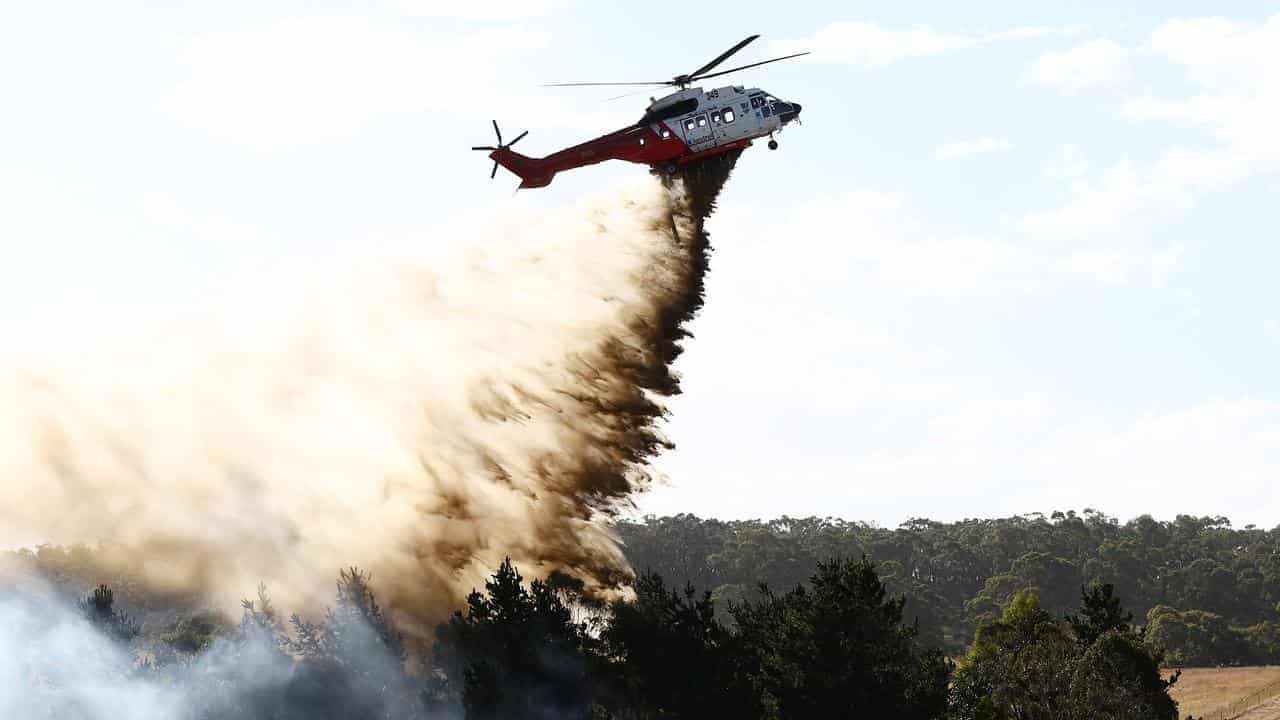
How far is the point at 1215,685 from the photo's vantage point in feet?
371

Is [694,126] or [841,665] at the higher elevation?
[694,126]

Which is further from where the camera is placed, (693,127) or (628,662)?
(693,127)

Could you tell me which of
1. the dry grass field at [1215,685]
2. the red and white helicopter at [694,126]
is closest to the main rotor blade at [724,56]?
the red and white helicopter at [694,126]

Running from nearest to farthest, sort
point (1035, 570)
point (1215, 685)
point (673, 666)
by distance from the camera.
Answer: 1. point (673, 666)
2. point (1215, 685)
3. point (1035, 570)

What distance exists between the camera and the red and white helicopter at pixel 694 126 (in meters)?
53.8

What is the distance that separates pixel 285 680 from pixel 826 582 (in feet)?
67.4

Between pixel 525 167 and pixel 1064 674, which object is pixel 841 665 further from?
pixel 525 167

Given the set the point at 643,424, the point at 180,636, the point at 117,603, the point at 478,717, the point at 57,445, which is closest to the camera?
the point at 478,717

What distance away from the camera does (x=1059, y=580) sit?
161m

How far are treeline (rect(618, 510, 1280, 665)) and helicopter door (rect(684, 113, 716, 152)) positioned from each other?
90.9 meters

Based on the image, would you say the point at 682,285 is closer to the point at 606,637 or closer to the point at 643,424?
the point at 643,424

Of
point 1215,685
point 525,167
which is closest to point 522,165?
point 525,167

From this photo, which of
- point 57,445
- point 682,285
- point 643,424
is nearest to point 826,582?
point 643,424

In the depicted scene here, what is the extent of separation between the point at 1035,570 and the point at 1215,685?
46277 mm
